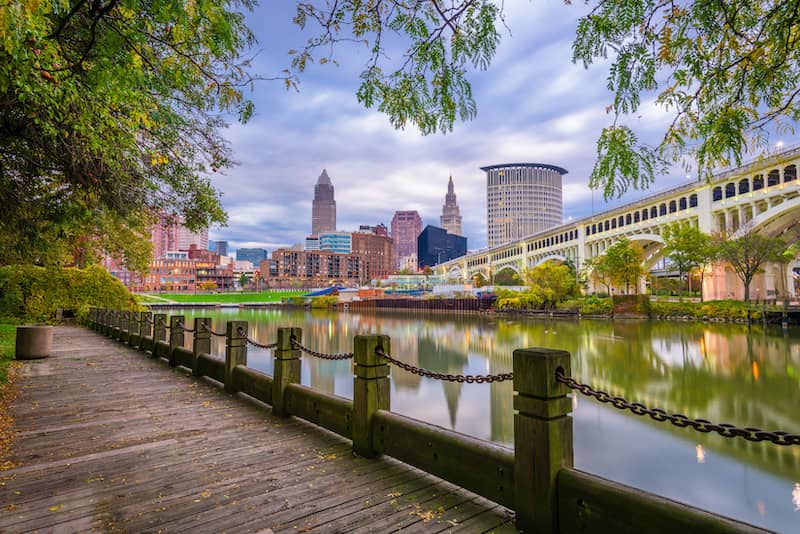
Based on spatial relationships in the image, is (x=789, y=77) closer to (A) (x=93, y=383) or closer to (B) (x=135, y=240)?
(A) (x=93, y=383)

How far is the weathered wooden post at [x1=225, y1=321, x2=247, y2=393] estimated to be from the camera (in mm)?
7117

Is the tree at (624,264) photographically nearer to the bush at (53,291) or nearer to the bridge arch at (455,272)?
the bush at (53,291)

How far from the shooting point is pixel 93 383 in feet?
28.4

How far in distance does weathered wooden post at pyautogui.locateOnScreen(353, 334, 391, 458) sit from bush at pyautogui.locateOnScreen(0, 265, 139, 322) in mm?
26887

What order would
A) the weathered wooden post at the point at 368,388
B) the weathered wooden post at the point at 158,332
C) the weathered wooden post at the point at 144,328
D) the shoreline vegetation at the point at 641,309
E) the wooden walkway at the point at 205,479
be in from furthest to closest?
the shoreline vegetation at the point at 641,309 < the weathered wooden post at the point at 144,328 < the weathered wooden post at the point at 158,332 < the weathered wooden post at the point at 368,388 < the wooden walkway at the point at 205,479

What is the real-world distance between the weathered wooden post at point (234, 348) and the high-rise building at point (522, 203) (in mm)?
189195

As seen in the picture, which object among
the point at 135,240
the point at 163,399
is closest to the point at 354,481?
the point at 163,399

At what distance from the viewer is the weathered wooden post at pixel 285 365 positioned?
19.5ft

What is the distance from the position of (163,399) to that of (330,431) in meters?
3.62

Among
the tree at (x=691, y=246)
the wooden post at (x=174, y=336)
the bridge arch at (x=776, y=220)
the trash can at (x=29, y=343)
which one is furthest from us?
the tree at (x=691, y=246)

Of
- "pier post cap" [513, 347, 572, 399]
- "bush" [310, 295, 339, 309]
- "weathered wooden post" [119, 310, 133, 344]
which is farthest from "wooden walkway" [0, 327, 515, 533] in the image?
"bush" [310, 295, 339, 309]

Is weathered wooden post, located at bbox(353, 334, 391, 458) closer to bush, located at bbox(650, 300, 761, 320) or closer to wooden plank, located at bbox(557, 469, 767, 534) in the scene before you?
wooden plank, located at bbox(557, 469, 767, 534)

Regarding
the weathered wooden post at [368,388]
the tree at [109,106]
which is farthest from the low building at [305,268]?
the weathered wooden post at [368,388]

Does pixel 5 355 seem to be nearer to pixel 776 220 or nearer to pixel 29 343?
pixel 29 343
